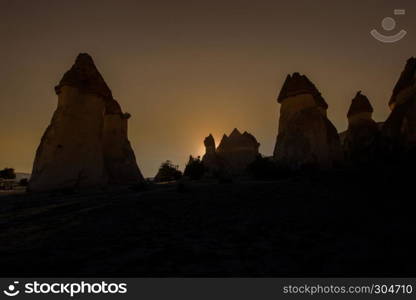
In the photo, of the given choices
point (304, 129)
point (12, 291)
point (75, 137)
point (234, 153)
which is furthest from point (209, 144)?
point (12, 291)

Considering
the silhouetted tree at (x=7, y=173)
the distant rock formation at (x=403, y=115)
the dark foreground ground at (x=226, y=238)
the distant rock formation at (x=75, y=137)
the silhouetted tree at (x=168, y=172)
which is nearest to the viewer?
the dark foreground ground at (x=226, y=238)

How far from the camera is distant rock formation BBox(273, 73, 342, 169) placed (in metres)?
26.2

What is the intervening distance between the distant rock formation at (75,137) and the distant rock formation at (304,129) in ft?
60.5

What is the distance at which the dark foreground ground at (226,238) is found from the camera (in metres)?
3.88

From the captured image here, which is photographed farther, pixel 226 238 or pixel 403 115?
pixel 403 115

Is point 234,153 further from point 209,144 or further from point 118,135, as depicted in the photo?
point 118,135

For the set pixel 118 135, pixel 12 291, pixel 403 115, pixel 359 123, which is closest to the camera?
pixel 12 291

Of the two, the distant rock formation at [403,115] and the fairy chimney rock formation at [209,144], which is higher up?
the fairy chimney rock formation at [209,144]

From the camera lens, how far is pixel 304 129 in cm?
2680

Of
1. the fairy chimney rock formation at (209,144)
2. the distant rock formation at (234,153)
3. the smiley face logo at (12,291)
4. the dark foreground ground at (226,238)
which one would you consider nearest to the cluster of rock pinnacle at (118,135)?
the dark foreground ground at (226,238)

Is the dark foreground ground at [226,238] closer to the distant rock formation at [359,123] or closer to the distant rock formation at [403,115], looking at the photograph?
the distant rock formation at [403,115]

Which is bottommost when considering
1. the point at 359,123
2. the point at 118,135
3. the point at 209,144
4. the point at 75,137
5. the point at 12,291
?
the point at 12,291

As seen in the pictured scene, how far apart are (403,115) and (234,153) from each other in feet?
104

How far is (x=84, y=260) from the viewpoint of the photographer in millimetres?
4273
